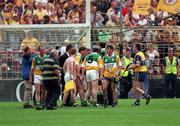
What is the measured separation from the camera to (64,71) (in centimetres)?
2992

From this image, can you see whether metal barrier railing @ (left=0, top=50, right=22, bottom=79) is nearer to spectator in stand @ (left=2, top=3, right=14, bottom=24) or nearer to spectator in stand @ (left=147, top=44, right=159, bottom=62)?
spectator in stand @ (left=2, top=3, right=14, bottom=24)

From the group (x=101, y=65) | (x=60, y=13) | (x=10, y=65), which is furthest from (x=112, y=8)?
(x=101, y=65)

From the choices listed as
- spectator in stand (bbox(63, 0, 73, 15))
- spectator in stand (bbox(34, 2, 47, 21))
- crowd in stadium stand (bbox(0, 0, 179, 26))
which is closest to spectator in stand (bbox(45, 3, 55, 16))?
crowd in stadium stand (bbox(0, 0, 179, 26))

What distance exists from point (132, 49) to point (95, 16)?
2.83 m

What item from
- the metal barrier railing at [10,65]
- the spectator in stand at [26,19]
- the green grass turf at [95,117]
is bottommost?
the green grass turf at [95,117]

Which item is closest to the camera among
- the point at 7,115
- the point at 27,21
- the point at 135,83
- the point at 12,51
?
the point at 7,115

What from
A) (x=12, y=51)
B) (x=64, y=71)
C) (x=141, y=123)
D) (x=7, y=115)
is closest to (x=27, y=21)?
(x=12, y=51)

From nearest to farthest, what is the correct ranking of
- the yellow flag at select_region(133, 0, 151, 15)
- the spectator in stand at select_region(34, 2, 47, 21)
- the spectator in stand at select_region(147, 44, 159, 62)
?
1. the yellow flag at select_region(133, 0, 151, 15)
2. the spectator in stand at select_region(147, 44, 159, 62)
3. the spectator in stand at select_region(34, 2, 47, 21)

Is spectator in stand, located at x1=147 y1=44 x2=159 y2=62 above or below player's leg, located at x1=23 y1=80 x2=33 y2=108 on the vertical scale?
above

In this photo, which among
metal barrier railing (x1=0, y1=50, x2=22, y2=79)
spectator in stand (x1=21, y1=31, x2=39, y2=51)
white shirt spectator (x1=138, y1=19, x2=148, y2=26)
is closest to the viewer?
spectator in stand (x1=21, y1=31, x2=39, y2=51)

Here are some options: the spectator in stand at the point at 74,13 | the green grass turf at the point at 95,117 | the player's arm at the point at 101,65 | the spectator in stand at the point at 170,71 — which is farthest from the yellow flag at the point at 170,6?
the green grass turf at the point at 95,117

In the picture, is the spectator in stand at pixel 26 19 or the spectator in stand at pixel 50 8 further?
the spectator in stand at pixel 50 8

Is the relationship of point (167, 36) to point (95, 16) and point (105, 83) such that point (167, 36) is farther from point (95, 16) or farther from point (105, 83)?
point (105, 83)

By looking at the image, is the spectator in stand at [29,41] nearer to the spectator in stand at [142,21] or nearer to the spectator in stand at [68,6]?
the spectator in stand at [68,6]
